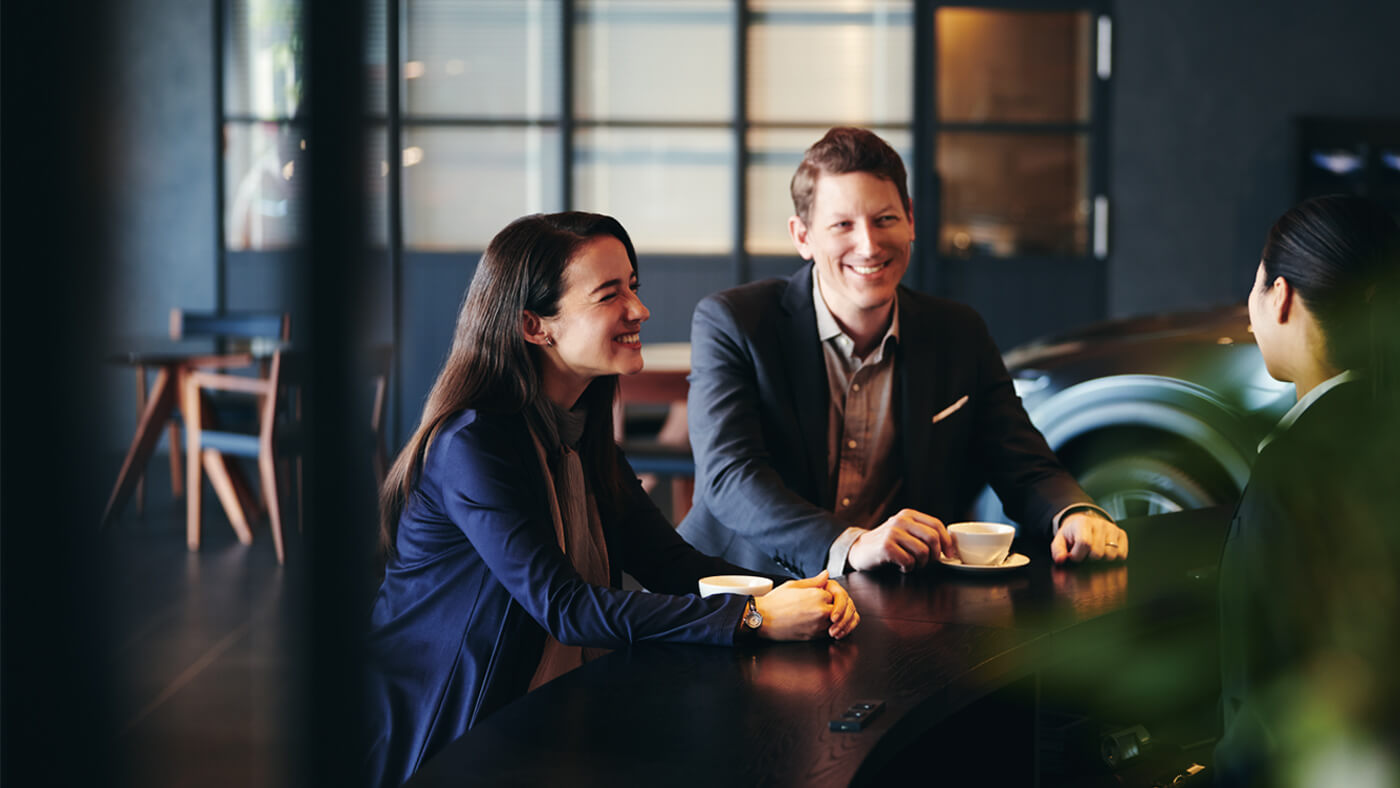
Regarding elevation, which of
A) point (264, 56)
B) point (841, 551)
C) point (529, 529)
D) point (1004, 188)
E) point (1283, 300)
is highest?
point (1004, 188)

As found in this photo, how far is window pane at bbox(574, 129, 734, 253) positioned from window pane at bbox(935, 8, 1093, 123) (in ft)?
4.36

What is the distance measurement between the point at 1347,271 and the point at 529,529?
87 cm

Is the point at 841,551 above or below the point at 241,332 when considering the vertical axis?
Answer: below

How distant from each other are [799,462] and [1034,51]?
5.65 m

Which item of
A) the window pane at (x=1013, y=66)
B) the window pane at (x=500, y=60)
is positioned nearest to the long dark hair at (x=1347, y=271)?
the window pane at (x=1013, y=66)

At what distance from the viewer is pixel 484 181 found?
7180 mm

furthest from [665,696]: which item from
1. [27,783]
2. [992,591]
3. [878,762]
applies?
[27,783]

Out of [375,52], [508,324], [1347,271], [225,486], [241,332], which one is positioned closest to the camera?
[375,52]

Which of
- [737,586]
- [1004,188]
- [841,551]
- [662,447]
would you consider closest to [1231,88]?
[1004,188]

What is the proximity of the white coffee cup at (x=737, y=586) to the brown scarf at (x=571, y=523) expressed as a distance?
180 millimetres

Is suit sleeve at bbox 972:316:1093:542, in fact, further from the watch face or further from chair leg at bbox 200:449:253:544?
chair leg at bbox 200:449:253:544

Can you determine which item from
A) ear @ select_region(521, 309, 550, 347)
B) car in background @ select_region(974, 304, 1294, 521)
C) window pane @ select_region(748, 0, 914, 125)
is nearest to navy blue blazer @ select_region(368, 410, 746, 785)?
ear @ select_region(521, 309, 550, 347)

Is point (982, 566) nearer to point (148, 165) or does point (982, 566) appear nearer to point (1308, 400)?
point (1308, 400)

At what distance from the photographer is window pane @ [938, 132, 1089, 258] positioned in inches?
278
